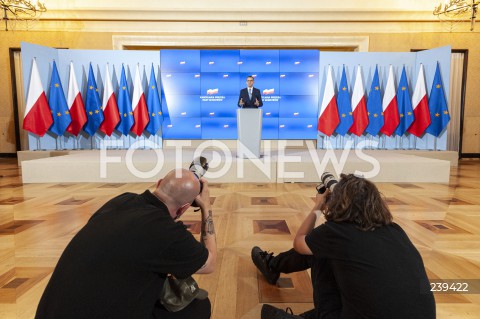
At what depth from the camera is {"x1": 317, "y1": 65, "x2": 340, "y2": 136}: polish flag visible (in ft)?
22.3

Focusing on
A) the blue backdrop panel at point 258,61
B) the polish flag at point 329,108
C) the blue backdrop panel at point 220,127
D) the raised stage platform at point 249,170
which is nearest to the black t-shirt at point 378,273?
the raised stage platform at point 249,170

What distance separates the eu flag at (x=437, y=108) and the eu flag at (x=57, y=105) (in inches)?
285

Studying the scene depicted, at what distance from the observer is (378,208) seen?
3.36 ft

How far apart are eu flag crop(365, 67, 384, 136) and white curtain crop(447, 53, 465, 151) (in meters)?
2.50

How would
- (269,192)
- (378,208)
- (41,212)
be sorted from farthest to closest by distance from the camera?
(269,192) < (41,212) < (378,208)

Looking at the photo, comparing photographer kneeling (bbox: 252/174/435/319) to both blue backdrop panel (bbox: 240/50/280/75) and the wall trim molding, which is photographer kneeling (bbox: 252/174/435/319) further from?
the wall trim molding

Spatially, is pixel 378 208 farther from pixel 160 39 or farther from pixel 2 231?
pixel 160 39

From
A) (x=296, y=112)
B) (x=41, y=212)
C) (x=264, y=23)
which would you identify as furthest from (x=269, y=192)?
(x=264, y=23)

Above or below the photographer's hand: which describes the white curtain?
above

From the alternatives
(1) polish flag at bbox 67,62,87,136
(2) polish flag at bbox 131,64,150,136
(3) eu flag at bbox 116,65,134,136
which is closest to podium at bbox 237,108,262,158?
(2) polish flag at bbox 131,64,150,136

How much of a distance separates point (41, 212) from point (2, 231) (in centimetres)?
54

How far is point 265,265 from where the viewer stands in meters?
1.72

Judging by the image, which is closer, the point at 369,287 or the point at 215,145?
the point at 369,287

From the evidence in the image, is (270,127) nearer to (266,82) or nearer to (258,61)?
(266,82)
